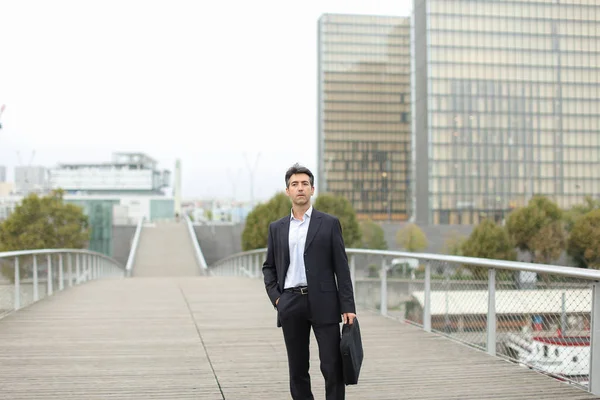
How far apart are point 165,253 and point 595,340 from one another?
45.2 metres

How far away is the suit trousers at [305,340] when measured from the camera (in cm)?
413

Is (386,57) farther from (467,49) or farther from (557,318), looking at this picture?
(557,318)

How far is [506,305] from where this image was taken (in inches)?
252

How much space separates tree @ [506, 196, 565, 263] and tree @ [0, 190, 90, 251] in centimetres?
3005

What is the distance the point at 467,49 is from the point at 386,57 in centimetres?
4011

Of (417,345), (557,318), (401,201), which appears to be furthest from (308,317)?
(401,201)

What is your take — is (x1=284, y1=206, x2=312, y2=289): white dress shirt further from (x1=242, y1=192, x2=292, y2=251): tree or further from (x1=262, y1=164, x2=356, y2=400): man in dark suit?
(x1=242, y1=192, x2=292, y2=251): tree

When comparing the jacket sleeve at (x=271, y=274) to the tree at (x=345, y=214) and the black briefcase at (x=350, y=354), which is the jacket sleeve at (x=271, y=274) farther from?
→ the tree at (x=345, y=214)

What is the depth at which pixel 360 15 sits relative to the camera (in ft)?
400

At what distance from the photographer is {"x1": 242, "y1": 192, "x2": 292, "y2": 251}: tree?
48594 mm

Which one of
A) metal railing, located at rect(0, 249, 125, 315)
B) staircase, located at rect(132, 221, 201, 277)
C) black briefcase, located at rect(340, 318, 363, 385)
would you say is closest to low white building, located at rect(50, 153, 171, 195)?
staircase, located at rect(132, 221, 201, 277)

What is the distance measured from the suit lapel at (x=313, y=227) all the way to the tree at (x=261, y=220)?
43.9m

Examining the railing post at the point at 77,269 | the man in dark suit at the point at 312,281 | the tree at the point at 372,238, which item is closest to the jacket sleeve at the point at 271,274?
the man in dark suit at the point at 312,281

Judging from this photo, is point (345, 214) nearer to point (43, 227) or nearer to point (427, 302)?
point (43, 227)
